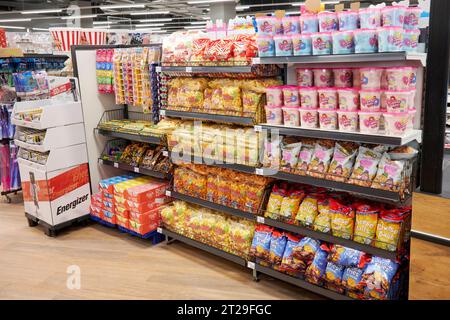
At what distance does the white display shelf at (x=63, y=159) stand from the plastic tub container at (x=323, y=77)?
8.97ft

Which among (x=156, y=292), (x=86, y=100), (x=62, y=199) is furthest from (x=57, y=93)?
(x=156, y=292)

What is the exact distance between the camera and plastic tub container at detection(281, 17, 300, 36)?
2641 mm

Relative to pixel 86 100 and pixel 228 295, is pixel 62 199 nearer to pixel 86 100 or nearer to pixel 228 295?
pixel 86 100

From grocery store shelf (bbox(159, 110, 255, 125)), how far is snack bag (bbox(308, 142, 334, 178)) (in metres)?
0.56

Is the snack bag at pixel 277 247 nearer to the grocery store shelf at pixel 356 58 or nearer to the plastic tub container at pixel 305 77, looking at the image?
the plastic tub container at pixel 305 77

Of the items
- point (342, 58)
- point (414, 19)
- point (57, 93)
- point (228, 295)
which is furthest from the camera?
point (57, 93)

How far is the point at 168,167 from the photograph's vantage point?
3980 mm

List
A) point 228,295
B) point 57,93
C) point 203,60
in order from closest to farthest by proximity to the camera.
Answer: point 228,295, point 203,60, point 57,93

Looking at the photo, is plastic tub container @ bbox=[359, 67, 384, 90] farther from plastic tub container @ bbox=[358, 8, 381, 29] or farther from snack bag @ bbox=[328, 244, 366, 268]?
snack bag @ bbox=[328, 244, 366, 268]

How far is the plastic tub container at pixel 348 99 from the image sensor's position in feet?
8.16

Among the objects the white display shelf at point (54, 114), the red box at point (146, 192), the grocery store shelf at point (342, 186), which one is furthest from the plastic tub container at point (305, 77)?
the white display shelf at point (54, 114)

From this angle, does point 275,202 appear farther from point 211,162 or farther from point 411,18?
point 411,18

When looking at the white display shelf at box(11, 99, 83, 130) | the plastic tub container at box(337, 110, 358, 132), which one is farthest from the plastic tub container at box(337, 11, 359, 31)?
the white display shelf at box(11, 99, 83, 130)

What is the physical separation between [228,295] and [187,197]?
3.32 ft
